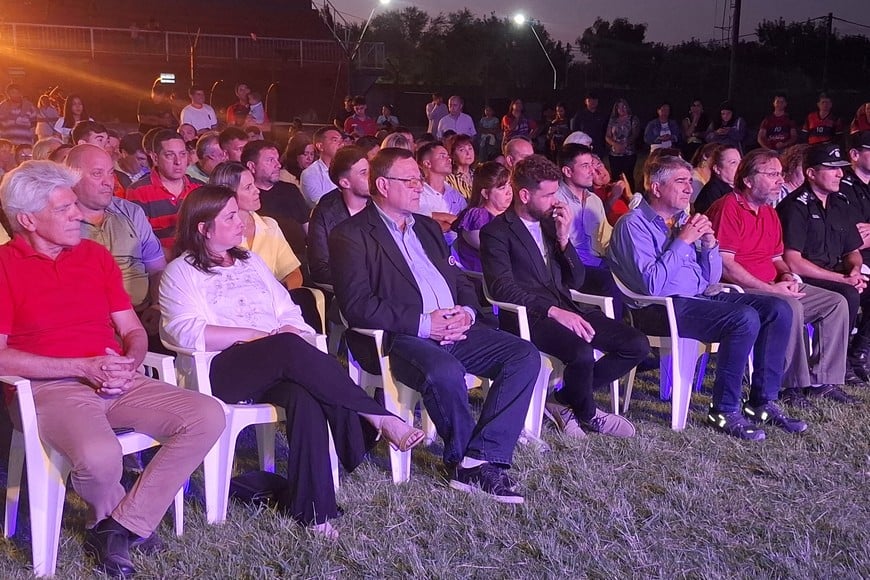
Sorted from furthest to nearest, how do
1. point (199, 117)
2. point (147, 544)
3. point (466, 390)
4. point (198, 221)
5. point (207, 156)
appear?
point (199, 117)
point (207, 156)
point (466, 390)
point (198, 221)
point (147, 544)

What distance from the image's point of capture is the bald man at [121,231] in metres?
3.96

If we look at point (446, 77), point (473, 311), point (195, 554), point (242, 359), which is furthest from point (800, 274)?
point (446, 77)

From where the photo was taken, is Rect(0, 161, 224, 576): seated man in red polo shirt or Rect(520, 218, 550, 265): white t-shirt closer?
Rect(0, 161, 224, 576): seated man in red polo shirt

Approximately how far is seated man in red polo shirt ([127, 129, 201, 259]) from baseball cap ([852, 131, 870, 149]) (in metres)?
3.96

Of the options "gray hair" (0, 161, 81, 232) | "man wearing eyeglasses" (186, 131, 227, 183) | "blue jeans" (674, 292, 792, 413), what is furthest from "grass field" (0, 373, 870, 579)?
"man wearing eyeglasses" (186, 131, 227, 183)

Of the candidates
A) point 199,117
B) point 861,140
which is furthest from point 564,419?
point 199,117

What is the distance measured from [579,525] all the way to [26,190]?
2.09m

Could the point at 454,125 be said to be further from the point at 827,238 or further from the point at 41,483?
the point at 41,483

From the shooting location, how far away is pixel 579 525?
10.2ft

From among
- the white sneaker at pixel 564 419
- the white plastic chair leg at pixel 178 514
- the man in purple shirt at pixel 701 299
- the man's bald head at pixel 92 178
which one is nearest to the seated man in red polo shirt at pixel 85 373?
the white plastic chair leg at pixel 178 514

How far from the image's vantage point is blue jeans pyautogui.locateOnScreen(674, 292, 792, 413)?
14.0 feet

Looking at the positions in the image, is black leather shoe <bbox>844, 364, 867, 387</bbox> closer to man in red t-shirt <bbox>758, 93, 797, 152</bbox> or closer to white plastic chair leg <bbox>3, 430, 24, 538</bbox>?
white plastic chair leg <bbox>3, 430, 24, 538</bbox>

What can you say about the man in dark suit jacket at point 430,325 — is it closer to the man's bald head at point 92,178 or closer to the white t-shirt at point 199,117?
the man's bald head at point 92,178

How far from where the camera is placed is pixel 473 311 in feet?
13.2
